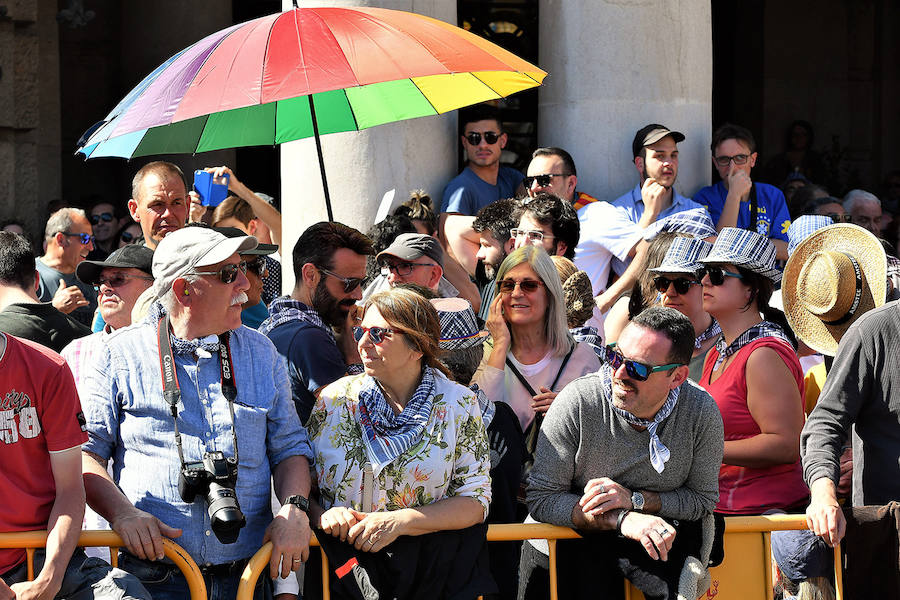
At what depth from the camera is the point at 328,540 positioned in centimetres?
399

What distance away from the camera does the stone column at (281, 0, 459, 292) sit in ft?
23.6

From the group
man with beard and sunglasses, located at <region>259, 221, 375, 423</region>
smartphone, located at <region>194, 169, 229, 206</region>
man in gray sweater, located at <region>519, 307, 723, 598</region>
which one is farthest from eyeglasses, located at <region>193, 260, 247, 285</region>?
smartphone, located at <region>194, 169, 229, 206</region>

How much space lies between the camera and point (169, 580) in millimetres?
3916

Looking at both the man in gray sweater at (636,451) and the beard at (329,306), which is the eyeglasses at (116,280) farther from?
the man in gray sweater at (636,451)

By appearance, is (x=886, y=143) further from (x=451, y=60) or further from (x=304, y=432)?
(x=304, y=432)

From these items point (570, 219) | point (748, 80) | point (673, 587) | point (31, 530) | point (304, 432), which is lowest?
point (673, 587)

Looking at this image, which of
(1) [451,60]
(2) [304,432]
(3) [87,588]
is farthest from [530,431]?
(3) [87,588]

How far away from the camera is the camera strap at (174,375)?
12.6 feet

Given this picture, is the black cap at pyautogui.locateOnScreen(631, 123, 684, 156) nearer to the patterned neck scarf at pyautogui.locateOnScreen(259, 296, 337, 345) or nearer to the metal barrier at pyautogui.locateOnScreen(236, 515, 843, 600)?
the patterned neck scarf at pyautogui.locateOnScreen(259, 296, 337, 345)

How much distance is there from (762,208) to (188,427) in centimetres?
469

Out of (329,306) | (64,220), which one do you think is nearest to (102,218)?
(64,220)

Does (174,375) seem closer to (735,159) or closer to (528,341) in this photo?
(528,341)

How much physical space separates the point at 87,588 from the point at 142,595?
181 mm

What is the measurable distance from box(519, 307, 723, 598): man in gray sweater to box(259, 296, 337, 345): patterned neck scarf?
3.79ft
